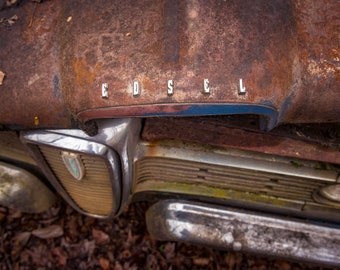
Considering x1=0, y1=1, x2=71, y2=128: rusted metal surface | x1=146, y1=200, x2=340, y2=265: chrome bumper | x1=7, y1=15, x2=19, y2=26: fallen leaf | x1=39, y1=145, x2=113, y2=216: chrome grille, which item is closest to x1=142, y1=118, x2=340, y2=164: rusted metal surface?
x1=39, y1=145, x2=113, y2=216: chrome grille

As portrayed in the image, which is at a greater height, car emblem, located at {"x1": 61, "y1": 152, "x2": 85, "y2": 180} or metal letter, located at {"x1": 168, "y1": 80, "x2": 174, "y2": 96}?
metal letter, located at {"x1": 168, "y1": 80, "x2": 174, "y2": 96}

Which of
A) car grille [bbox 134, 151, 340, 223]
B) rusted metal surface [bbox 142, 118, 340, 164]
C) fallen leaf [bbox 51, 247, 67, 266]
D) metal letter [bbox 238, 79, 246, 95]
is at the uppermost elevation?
metal letter [bbox 238, 79, 246, 95]

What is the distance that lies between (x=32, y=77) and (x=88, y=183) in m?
0.57

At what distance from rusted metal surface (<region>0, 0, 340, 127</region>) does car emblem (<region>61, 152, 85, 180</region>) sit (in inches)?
6.0

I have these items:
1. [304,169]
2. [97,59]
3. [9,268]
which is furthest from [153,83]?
[9,268]

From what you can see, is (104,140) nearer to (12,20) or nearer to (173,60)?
(173,60)

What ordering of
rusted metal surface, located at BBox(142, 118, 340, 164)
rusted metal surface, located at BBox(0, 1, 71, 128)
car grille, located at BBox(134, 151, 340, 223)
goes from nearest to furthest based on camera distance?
1. rusted metal surface, located at BBox(0, 1, 71, 128)
2. rusted metal surface, located at BBox(142, 118, 340, 164)
3. car grille, located at BBox(134, 151, 340, 223)

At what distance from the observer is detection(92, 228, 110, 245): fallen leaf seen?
8.27ft

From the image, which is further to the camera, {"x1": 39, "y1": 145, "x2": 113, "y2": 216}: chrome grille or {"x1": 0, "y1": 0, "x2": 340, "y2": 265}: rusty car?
{"x1": 39, "y1": 145, "x2": 113, "y2": 216}: chrome grille

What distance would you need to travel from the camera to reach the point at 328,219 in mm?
1979

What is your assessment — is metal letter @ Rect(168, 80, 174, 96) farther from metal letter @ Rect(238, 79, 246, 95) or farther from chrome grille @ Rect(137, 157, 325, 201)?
chrome grille @ Rect(137, 157, 325, 201)

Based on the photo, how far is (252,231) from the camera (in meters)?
1.93

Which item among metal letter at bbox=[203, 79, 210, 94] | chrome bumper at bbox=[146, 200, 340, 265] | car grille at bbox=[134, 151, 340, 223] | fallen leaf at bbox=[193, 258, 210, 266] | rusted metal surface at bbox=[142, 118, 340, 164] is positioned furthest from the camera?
fallen leaf at bbox=[193, 258, 210, 266]

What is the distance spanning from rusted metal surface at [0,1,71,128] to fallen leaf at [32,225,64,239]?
1.18 meters
